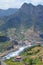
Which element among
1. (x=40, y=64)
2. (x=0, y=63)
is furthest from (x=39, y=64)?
(x=0, y=63)

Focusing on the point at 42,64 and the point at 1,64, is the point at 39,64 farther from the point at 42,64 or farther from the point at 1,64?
the point at 1,64

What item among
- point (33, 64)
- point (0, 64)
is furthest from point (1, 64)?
point (33, 64)

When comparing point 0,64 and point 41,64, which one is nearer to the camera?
point 0,64

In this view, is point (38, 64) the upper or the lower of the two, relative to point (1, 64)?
upper

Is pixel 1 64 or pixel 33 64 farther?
pixel 33 64

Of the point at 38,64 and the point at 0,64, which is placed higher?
the point at 38,64

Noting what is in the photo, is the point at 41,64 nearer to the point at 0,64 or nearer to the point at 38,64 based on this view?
the point at 38,64

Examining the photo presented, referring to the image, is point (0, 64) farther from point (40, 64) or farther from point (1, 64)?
point (40, 64)

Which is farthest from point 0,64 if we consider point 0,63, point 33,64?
point 33,64
